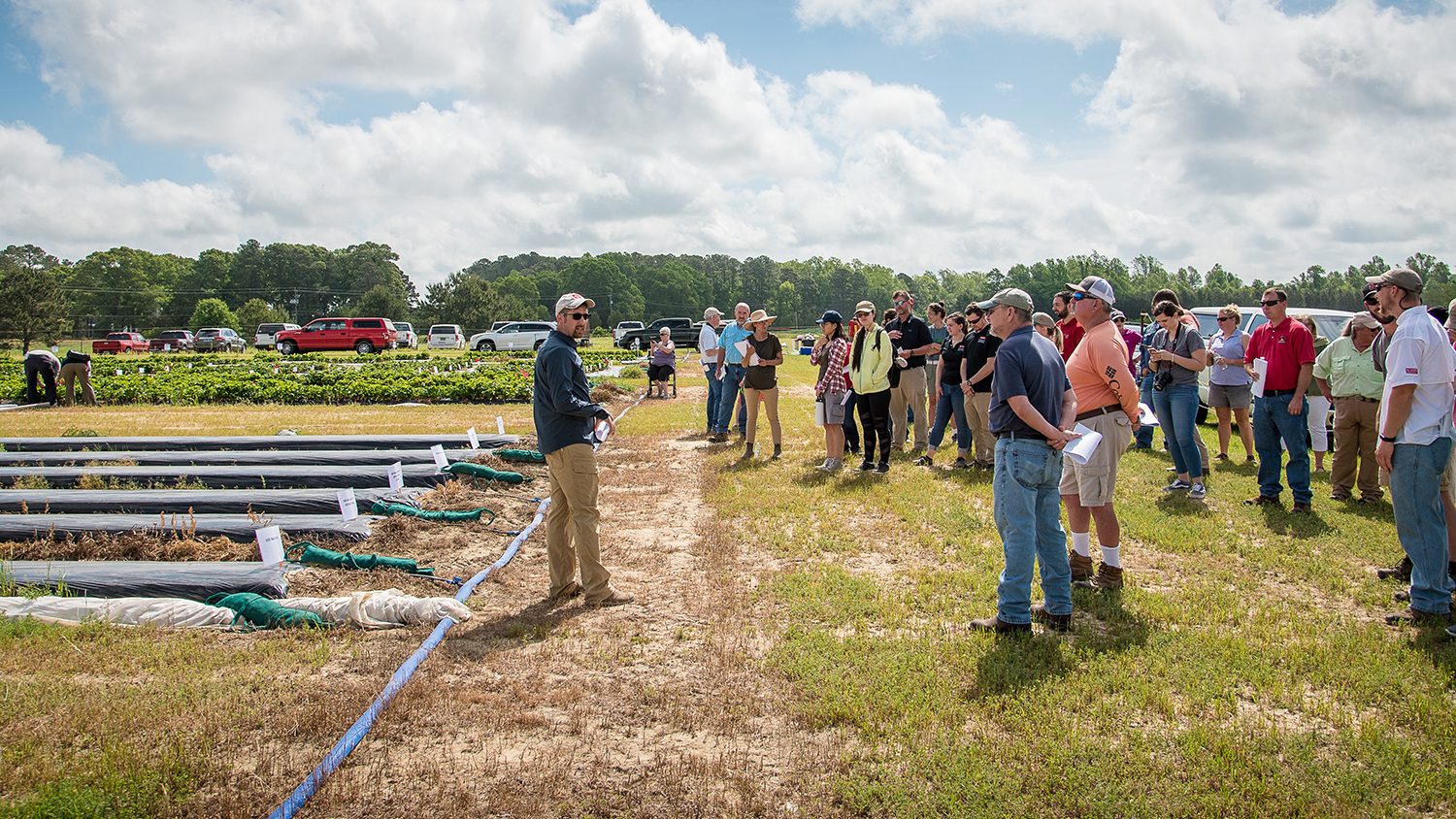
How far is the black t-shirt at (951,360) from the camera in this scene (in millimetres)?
10047

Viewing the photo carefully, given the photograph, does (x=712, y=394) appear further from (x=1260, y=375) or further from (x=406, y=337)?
(x=406, y=337)

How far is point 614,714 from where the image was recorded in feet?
12.8

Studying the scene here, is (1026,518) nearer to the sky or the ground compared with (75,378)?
nearer to the ground

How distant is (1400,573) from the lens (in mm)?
5648

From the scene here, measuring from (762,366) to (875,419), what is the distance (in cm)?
177

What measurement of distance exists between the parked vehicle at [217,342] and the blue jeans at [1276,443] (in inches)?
2175

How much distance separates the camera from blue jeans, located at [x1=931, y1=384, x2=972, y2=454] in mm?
9930

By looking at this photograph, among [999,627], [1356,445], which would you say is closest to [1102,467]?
[999,627]

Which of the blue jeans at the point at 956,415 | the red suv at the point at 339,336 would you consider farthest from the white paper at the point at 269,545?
the red suv at the point at 339,336

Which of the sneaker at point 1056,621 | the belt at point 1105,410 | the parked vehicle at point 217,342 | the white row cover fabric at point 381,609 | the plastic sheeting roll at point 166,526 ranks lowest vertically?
the sneaker at point 1056,621

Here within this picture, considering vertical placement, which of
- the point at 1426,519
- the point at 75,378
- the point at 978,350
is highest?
the point at 75,378

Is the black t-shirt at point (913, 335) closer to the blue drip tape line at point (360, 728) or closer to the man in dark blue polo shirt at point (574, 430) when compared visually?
the man in dark blue polo shirt at point (574, 430)

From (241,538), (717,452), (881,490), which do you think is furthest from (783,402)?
(241,538)

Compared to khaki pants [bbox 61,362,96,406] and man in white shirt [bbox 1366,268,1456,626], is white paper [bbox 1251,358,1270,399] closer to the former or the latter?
man in white shirt [bbox 1366,268,1456,626]
